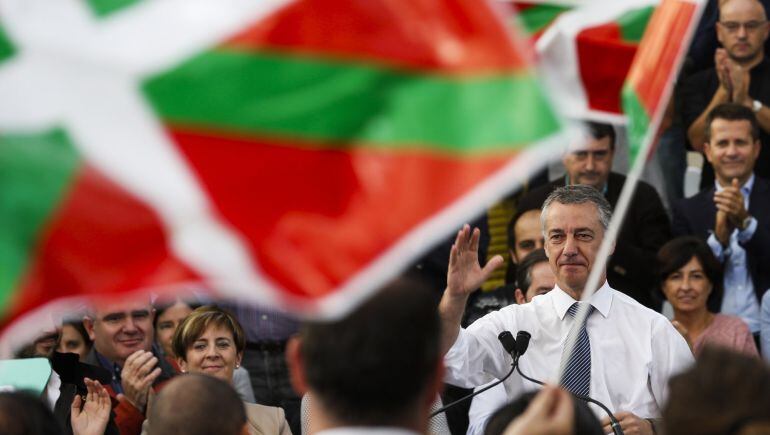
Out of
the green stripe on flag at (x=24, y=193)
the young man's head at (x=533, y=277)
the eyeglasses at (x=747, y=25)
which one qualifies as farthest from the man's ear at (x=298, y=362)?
the eyeglasses at (x=747, y=25)

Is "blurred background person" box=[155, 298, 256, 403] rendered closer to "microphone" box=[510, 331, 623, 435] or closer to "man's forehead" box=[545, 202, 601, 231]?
"man's forehead" box=[545, 202, 601, 231]

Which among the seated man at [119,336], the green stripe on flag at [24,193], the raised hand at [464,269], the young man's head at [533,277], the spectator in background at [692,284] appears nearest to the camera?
the green stripe on flag at [24,193]

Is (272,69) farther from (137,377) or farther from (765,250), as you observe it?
(765,250)

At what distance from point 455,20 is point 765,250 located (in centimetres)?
555

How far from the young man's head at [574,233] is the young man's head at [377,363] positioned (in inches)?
148

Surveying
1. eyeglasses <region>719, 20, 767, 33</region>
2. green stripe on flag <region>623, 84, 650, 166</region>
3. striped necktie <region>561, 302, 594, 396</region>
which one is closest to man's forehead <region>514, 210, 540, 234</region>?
striped necktie <region>561, 302, 594, 396</region>

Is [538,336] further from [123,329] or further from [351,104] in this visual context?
[351,104]

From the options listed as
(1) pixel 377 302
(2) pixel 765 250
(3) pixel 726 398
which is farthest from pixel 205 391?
(2) pixel 765 250

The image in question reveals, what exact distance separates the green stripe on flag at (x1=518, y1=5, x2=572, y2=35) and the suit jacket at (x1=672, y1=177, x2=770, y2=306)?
450 centimetres

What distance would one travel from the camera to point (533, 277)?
8.21m

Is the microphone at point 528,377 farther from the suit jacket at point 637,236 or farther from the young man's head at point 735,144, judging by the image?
the young man's head at point 735,144

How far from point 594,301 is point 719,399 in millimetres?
3724

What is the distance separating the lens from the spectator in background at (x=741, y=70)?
394 inches

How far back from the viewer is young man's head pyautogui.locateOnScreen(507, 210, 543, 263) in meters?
9.03
